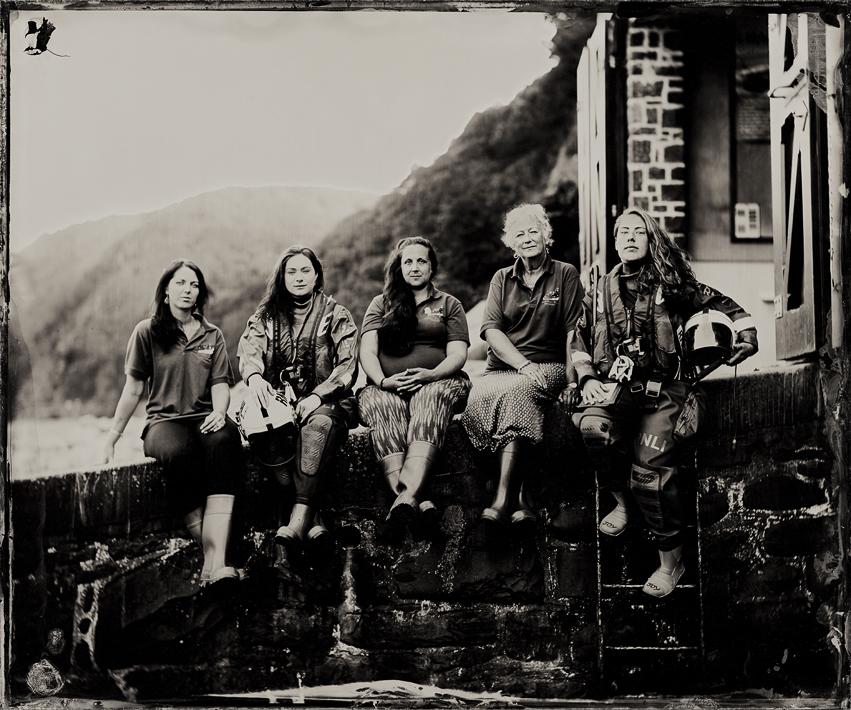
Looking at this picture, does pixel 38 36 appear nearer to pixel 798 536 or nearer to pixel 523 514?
pixel 523 514

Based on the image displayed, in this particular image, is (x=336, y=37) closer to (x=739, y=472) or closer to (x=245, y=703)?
(x=739, y=472)

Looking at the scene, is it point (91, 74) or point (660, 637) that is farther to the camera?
point (91, 74)

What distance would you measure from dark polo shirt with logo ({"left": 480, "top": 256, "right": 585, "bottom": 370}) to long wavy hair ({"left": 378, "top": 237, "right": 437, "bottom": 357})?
0.37 meters

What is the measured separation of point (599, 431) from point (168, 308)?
226cm

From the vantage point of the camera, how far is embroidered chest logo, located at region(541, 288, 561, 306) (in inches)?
190

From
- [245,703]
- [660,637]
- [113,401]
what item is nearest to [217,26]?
[113,401]

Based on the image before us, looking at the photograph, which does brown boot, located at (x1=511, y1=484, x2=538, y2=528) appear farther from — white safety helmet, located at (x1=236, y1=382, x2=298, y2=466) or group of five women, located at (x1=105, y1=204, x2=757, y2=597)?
white safety helmet, located at (x1=236, y1=382, x2=298, y2=466)

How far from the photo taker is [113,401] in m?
4.86

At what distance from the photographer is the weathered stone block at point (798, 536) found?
186 inches

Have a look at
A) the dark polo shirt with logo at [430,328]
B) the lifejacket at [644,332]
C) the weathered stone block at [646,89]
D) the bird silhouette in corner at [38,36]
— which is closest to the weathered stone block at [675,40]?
the weathered stone block at [646,89]

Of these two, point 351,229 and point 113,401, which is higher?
point 351,229

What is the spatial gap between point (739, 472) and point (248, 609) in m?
2.52

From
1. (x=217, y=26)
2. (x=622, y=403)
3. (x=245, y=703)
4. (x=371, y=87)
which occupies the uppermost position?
(x=217, y=26)

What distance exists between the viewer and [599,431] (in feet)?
15.3
